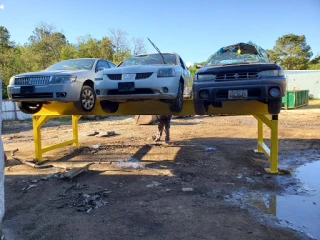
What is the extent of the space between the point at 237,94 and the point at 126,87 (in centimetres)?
214

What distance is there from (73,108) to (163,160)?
2867mm

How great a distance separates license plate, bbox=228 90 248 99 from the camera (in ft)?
17.0

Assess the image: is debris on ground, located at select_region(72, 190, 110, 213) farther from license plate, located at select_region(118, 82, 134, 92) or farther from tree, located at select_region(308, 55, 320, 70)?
tree, located at select_region(308, 55, 320, 70)

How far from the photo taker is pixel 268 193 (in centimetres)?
544

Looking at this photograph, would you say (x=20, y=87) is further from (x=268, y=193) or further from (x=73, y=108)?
(x=268, y=193)

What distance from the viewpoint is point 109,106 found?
256 inches

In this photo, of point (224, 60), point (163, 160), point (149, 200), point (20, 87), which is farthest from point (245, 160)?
point (20, 87)

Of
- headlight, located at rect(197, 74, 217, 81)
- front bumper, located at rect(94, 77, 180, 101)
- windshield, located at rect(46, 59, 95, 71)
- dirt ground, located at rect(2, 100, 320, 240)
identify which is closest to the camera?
dirt ground, located at rect(2, 100, 320, 240)

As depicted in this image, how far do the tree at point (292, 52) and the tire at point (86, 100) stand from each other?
5084 cm

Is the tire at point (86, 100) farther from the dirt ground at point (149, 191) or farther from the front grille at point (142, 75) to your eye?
the front grille at point (142, 75)

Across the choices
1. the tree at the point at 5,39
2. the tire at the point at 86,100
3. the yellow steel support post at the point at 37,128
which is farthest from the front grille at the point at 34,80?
the tree at the point at 5,39

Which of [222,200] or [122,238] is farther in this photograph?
[222,200]

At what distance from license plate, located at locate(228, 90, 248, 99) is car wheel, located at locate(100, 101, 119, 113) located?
8.98ft

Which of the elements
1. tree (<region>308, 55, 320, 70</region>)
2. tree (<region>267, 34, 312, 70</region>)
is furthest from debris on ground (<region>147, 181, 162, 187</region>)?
tree (<region>308, 55, 320, 70</region>)
